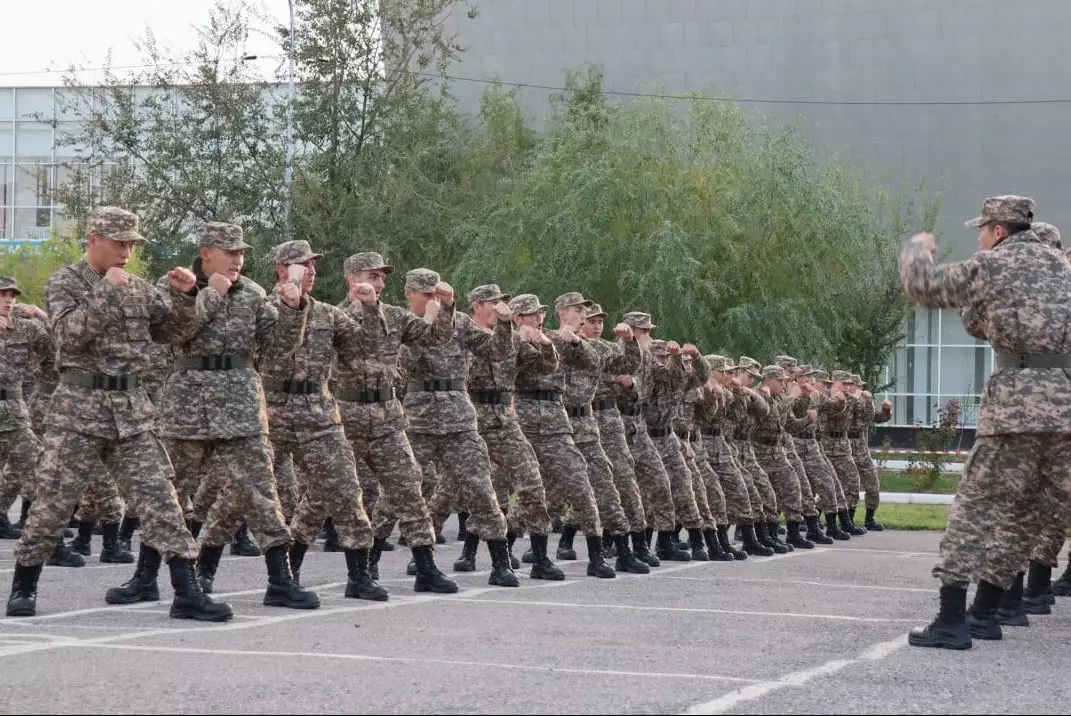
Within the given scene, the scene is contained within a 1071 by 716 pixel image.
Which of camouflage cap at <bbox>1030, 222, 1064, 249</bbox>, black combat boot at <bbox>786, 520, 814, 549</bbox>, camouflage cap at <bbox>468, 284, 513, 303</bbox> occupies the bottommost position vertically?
black combat boot at <bbox>786, 520, 814, 549</bbox>

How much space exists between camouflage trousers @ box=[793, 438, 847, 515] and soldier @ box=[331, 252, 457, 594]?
10438 millimetres

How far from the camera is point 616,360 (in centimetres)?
1555

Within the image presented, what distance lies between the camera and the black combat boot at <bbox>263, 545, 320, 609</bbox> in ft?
34.6

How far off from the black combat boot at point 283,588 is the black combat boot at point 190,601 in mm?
725

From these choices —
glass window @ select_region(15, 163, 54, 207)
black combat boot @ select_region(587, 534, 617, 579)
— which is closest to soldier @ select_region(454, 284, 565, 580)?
black combat boot @ select_region(587, 534, 617, 579)

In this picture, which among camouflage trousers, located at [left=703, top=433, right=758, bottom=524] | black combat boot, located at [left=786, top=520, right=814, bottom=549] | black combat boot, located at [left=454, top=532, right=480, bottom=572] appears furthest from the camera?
black combat boot, located at [left=786, top=520, right=814, bottom=549]

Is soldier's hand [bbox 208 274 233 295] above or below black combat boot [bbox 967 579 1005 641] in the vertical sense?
above

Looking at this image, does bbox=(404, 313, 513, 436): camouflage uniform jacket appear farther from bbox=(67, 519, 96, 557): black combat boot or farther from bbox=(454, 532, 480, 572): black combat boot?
bbox=(67, 519, 96, 557): black combat boot

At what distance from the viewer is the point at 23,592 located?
10.0 meters

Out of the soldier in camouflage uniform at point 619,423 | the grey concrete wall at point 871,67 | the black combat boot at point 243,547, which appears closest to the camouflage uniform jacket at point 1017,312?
the soldier in camouflage uniform at point 619,423

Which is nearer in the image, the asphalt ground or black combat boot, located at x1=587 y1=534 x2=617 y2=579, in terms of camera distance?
the asphalt ground

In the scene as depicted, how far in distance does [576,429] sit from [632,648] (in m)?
5.97

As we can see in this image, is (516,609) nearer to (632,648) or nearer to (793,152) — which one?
(632,648)

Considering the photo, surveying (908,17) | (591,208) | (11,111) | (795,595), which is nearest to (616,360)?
(795,595)
